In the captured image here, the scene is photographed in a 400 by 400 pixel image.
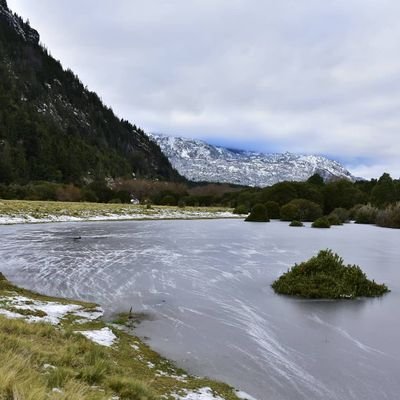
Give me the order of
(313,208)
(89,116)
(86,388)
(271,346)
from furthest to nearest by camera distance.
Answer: (89,116) < (313,208) < (271,346) < (86,388)

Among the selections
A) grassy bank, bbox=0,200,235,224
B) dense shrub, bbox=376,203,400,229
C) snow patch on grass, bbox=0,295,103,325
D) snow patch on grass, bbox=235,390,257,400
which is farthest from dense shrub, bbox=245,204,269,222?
snow patch on grass, bbox=235,390,257,400

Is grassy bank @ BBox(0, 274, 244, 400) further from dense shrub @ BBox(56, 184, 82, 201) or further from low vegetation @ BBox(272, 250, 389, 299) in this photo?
dense shrub @ BBox(56, 184, 82, 201)

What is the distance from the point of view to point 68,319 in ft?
32.8

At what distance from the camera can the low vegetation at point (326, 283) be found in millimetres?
14125

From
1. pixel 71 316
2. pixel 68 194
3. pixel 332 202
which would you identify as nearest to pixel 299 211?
pixel 332 202

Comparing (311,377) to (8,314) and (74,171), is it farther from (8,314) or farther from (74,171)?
(74,171)

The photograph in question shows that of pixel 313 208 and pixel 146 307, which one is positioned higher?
pixel 313 208

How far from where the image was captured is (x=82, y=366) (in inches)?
242

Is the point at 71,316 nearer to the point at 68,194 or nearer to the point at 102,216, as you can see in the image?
the point at 102,216

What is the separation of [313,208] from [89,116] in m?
151

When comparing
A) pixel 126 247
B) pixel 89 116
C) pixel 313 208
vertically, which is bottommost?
pixel 126 247

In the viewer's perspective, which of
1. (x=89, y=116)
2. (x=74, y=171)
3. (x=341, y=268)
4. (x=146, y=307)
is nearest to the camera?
(x=146, y=307)

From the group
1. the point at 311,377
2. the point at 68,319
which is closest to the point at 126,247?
the point at 68,319

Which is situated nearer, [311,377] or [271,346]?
[311,377]
